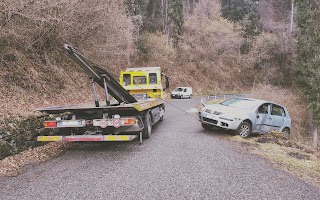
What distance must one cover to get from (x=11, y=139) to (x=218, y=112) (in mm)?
6808

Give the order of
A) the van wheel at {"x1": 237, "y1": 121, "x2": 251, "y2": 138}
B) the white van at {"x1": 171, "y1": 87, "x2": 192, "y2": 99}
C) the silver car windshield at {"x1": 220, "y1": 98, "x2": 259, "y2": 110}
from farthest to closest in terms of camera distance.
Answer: the white van at {"x1": 171, "y1": 87, "x2": 192, "y2": 99}
the silver car windshield at {"x1": 220, "y1": 98, "x2": 259, "y2": 110}
the van wheel at {"x1": 237, "y1": 121, "x2": 251, "y2": 138}

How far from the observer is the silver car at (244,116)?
1000 centimetres

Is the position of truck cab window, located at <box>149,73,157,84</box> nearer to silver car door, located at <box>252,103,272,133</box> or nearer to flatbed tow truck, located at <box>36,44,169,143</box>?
flatbed tow truck, located at <box>36,44,169,143</box>

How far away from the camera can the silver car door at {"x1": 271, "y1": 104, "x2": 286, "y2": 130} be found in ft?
37.2

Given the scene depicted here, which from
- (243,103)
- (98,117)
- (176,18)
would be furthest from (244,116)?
(176,18)

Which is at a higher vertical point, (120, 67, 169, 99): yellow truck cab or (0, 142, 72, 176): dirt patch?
(120, 67, 169, 99): yellow truck cab

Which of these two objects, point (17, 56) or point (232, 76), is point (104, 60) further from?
point (232, 76)

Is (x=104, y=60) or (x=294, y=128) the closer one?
(x=104, y=60)

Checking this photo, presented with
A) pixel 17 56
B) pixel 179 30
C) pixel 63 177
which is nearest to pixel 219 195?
pixel 63 177

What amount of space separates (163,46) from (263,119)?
1163 inches

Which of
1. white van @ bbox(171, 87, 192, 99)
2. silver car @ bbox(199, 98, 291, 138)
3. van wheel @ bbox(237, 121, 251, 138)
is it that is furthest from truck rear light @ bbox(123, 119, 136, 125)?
white van @ bbox(171, 87, 192, 99)

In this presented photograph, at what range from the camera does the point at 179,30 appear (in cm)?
4422

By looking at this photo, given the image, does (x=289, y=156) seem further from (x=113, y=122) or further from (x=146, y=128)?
(x=113, y=122)

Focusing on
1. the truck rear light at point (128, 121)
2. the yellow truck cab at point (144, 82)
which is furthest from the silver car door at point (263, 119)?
the truck rear light at point (128, 121)
